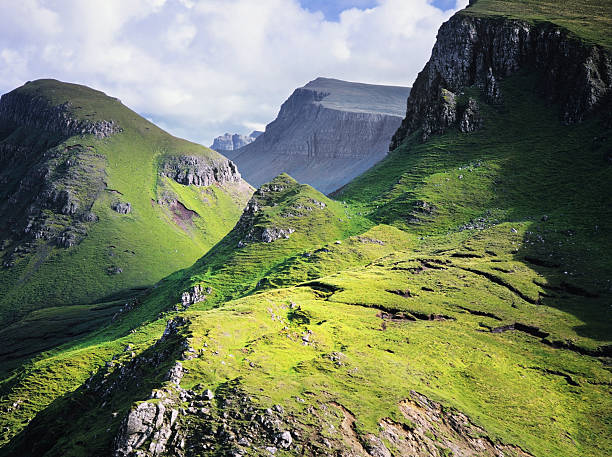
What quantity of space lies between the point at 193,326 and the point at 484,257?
2580 inches

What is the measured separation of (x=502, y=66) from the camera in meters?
170

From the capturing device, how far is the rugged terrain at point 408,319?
35.4 m

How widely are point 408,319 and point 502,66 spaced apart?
466ft

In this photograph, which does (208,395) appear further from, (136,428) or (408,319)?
(408,319)

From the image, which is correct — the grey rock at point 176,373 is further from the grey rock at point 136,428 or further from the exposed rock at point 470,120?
the exposed rock at point 470,120

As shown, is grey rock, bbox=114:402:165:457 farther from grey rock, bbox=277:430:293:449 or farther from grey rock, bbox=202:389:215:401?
grey rock, bbox=277:430:293:449

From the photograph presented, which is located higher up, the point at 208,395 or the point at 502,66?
the point at 502,66

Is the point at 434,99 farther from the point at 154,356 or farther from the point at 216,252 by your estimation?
the point at 154,356

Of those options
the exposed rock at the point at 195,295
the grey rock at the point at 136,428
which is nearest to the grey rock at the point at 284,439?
the grey rock at the point at 136,428

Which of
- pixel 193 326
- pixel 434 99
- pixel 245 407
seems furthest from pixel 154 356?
pixel 434 99

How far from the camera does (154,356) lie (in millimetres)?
44125

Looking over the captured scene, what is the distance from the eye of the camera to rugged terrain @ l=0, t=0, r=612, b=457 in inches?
1394

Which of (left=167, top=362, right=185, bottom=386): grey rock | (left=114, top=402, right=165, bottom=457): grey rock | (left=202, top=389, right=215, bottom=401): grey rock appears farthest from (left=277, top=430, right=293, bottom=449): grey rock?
(left=167, top=362, right=185, bottom=386): grey rock

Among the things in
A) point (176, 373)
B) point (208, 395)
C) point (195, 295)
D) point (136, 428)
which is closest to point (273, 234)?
point (195, 295)
